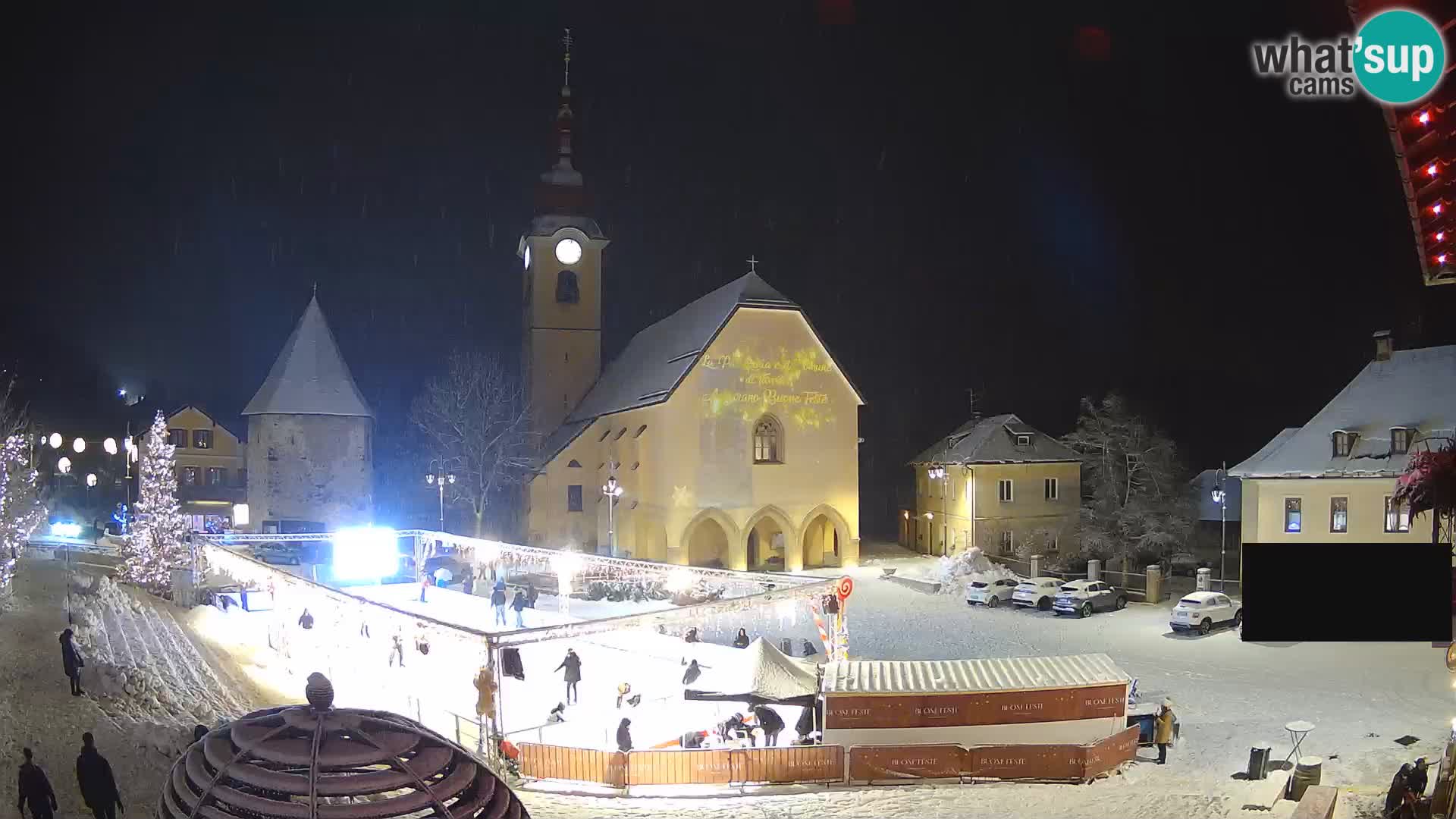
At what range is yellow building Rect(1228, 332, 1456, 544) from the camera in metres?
26.9

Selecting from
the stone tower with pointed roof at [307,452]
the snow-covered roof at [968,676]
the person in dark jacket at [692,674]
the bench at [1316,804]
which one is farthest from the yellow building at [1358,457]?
the stone tower with pointed roof at [307,452]

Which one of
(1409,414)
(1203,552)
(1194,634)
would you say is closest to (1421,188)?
(1194,634)

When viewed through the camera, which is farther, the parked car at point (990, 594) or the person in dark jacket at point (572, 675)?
the parked car at point (990, 594)

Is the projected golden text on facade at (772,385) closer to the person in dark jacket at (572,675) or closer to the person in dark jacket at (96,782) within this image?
the person in dark jacket at (572,675)

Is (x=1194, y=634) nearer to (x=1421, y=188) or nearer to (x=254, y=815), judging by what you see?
(x=1421, y=188)

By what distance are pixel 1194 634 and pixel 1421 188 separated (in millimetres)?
20001

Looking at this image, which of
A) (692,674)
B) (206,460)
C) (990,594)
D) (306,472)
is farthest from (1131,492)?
(206,460)

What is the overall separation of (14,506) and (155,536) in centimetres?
397

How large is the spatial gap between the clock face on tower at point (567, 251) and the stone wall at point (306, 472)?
12201mm

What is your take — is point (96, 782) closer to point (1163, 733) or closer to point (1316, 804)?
point (1316, 804)

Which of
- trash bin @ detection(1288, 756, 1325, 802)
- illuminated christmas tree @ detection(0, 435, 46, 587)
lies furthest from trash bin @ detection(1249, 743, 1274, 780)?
illuminated christmas tree @ detection(0, 435, 46, 587)

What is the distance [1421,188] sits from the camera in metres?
6.68

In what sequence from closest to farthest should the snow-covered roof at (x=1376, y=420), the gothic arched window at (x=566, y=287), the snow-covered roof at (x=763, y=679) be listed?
the snow-covered roof at (x=763, y=679), the snow-covered roof at (x=1376, y=420), the gothic arched window at (x=566, y=287)
